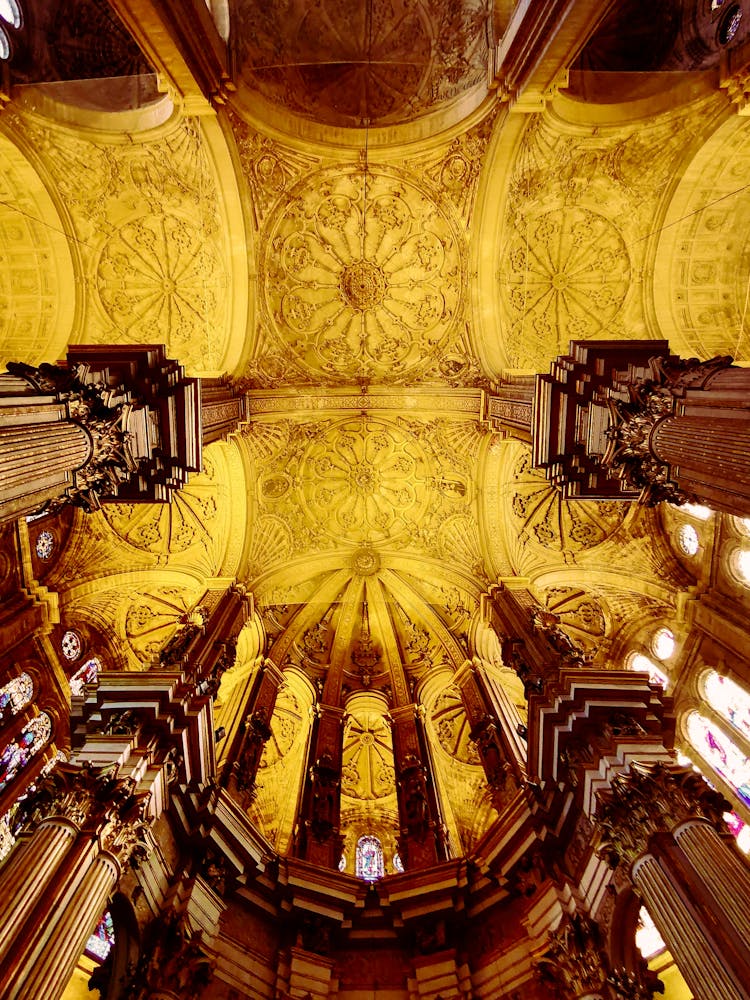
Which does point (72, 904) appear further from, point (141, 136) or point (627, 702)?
point (141, 136)

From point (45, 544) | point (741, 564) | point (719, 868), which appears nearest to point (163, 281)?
point (45, 544)

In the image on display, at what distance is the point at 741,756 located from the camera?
10086mm

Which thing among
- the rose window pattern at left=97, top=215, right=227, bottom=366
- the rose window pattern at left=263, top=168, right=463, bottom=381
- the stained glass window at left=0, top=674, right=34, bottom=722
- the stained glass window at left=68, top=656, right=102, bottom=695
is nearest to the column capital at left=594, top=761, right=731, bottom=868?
the rose window pattern at left=263, top=168, right=463, bottom=381

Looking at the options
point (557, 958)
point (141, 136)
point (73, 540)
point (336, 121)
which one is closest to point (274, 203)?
point (336, 121)

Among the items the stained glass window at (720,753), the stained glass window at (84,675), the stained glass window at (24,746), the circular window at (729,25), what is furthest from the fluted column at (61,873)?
the circular window at (729,25)

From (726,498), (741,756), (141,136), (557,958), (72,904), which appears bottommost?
(72,904)

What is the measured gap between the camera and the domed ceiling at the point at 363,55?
11.4m

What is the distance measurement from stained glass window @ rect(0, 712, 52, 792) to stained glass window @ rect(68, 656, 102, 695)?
3.15 feet

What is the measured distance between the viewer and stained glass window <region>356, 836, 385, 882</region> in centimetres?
1186

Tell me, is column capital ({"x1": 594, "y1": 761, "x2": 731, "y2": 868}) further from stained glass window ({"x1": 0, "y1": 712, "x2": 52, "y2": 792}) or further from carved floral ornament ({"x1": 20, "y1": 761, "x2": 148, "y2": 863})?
stained glass window ({"x1": 0, "y1": 712, "x2": 52, "y2": 792})

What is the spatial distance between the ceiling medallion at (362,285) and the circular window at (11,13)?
25.1 ft

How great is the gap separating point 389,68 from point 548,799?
50.6 feet

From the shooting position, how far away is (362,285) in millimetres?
14516

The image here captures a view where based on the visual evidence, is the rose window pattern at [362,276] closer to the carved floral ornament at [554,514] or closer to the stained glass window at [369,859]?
the carved floral ornament at [554,514]
